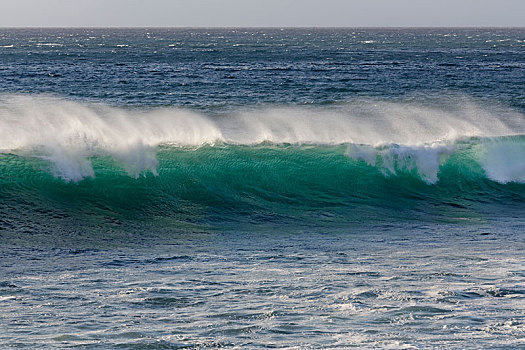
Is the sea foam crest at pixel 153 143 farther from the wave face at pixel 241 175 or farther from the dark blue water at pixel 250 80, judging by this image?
the dark blue water at pixel 250 80

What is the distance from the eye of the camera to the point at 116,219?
9.22 metres

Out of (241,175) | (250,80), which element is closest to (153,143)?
(241,175)

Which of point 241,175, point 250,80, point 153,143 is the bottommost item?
point 241,175

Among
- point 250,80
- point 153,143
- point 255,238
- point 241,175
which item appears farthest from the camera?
point 250,80

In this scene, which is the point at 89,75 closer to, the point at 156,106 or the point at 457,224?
the point at 156,106

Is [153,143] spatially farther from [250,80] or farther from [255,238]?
[250,80]

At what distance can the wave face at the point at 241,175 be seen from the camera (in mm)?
9742

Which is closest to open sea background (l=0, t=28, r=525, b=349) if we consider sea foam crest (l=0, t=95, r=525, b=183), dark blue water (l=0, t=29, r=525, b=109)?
sea foam crest (l=0, t=95, r=525, b=183)

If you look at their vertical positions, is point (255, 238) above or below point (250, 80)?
below

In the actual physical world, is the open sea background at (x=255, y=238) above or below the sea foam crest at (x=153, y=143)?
below

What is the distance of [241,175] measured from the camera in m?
11.2

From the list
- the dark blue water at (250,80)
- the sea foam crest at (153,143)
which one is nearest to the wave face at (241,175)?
the sea foam crest at (153,143)

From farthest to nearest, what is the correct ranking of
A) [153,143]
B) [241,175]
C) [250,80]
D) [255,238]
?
[250,80], [153,143], [241,175], [255,238]

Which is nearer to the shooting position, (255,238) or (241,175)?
(255,238)
